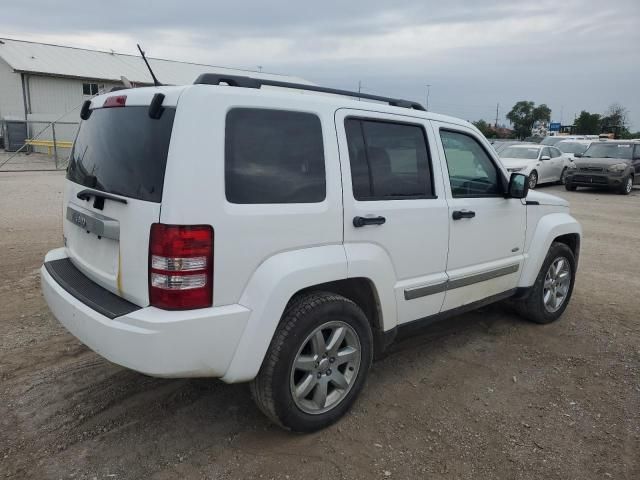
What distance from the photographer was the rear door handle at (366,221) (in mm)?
3039

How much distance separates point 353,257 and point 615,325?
3405 millimetres

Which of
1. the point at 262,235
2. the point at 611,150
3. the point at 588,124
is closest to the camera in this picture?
the point at 262,235

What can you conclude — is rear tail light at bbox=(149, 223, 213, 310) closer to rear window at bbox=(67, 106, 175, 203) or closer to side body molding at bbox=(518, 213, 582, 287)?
rear window at bbox=(67, 106, 175, 203)

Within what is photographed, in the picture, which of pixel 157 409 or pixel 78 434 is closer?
pixel 78 434

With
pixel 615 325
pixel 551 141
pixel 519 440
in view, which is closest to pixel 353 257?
pixel 519 440

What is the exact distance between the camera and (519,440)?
309 cm

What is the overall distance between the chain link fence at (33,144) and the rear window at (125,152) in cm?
1964

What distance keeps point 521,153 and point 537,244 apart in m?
15.0

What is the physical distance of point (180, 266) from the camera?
2.46m

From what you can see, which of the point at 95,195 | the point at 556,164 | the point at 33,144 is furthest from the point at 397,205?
the point at 33,144

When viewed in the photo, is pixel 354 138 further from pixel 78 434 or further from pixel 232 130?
→ pixel 78 434

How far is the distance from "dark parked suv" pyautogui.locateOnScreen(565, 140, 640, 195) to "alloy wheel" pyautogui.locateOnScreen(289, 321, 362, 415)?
53.9 feet

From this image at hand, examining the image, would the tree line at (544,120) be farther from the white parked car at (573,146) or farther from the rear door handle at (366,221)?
the rear door handle at (366,221)

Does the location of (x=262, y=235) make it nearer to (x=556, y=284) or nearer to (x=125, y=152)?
(x=125, y=152)
